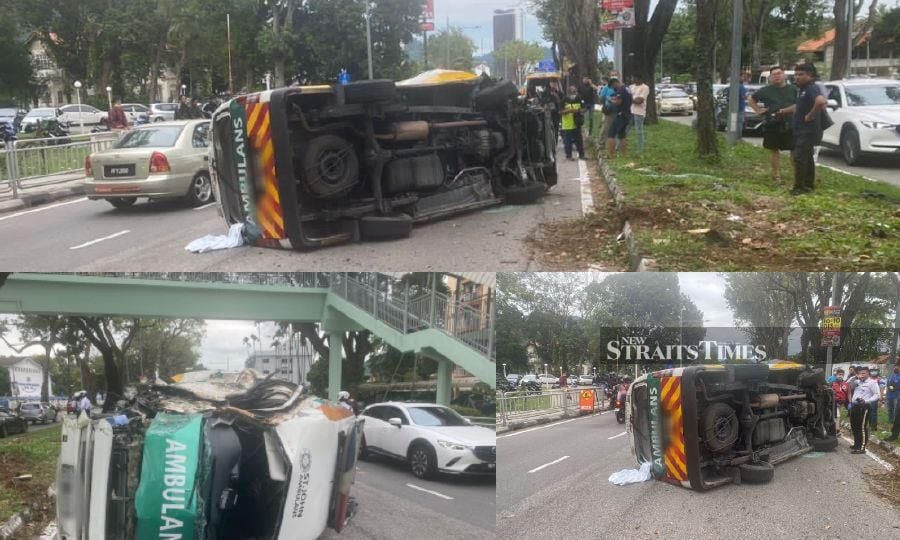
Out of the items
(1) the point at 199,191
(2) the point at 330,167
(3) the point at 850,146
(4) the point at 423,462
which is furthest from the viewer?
(3) the point at 850,146

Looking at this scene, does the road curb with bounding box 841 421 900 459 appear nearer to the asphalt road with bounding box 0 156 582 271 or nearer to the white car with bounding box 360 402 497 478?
the white car with bounding box 360 402 497 478

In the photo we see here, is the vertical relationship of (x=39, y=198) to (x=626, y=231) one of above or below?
below

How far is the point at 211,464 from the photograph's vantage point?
275 centimetres

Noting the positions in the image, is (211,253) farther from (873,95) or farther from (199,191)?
(873,95)

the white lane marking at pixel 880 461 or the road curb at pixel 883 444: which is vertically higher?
the road curb at pixel 883 444

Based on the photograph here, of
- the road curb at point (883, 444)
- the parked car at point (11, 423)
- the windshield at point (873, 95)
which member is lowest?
the road curb at point (883, 444)

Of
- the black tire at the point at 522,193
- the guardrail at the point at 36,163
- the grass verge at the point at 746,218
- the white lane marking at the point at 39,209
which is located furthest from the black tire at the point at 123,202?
the grass verge at the point at 746,218

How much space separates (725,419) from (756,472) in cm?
21

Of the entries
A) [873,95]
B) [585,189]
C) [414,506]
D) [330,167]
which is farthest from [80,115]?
[414,506]

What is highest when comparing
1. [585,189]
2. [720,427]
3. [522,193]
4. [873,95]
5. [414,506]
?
[873,95]

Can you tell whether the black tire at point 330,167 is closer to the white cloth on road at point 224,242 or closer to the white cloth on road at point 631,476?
the white cloth on road at point 224,242

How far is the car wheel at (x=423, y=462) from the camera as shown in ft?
9.29

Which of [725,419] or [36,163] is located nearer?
[725,419]

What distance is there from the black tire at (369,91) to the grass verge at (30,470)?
3.51 meters
